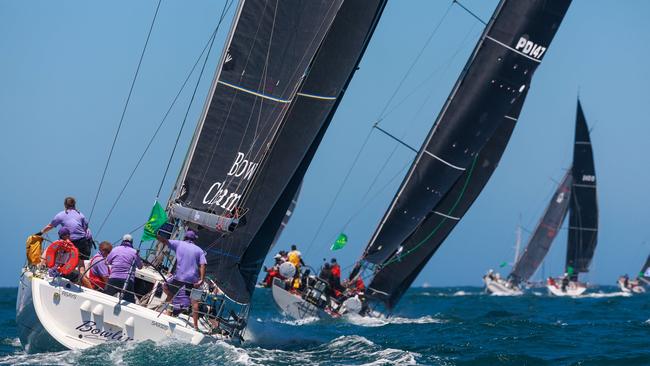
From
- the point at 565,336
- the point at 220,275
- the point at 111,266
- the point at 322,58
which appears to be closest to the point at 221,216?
the point at 220,275

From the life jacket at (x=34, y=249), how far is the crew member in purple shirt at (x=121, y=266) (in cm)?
89

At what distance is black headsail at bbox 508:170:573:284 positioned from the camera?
57844 millimetres

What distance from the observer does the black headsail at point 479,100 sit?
2327 cm

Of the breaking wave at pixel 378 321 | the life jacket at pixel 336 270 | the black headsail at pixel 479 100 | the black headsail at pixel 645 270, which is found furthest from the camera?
the black headsail at pixel 645 270

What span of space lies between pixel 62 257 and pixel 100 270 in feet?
2.83

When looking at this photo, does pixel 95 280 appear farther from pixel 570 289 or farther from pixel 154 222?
pixel 570 289

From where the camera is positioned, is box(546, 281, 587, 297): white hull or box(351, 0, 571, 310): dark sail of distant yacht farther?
box(546, 281, 587, 297): white hull

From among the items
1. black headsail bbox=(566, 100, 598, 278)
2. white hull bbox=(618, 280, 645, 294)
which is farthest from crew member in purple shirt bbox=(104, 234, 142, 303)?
white hull bbox=(618, 280, 645, 294)

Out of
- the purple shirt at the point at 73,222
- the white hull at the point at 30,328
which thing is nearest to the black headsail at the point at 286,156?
the purple shirt at the point at 73,222

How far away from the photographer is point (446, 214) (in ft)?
86.3

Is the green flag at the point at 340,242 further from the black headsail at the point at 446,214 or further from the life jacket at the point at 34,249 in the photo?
the life jacket at the point at 34,249

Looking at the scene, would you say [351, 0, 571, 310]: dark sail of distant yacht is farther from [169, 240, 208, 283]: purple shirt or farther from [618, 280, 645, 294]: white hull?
[618, 280, 645, 294]: white hull

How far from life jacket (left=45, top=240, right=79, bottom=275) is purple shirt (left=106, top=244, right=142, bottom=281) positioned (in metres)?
0.59

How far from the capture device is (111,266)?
13.0 m
